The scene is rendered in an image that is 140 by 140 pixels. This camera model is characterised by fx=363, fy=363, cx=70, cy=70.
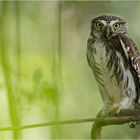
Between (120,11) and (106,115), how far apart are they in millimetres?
353

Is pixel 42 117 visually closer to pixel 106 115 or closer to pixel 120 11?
pixel 106 115

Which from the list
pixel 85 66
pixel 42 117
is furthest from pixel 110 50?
pixel 42 117

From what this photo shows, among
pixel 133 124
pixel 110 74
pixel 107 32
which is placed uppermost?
pixel 107 32

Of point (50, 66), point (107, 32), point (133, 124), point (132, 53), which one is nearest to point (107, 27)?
point (107, 32)

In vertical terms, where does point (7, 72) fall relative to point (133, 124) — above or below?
above

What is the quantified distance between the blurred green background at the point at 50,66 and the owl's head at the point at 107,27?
2 cm

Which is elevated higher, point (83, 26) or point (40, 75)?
point (83, 26)

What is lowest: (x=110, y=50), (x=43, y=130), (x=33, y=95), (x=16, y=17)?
(x=43, y=130)

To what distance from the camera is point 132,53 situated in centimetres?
121

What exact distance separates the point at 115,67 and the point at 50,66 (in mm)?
217

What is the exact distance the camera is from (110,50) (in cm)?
121

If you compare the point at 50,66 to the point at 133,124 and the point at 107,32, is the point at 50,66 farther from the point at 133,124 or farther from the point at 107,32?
the point at 133,124

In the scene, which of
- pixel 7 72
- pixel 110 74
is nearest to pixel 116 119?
pixel 110 74

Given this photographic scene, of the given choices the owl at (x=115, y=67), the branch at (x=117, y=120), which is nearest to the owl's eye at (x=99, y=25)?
the owl at (x=115, y=67)
